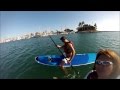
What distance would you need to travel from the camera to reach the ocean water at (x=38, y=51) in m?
4.82

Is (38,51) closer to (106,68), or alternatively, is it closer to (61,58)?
(61,58)

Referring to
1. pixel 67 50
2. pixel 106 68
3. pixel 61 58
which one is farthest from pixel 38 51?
pixel 106 68

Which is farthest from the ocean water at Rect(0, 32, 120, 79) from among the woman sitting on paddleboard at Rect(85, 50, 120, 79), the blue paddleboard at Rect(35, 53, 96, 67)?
the woman sitting on paddleboard at Rect(85, 50, 120, 79)

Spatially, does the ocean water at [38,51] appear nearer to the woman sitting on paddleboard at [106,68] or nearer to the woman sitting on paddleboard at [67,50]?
the woman sitting on paddleboard at [67,50]

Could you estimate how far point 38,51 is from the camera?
4848 millimetres

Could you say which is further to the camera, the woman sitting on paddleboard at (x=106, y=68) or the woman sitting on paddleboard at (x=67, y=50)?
the woman sitting on paddleboard at (x=67, y=50)

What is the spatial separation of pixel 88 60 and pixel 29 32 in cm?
124

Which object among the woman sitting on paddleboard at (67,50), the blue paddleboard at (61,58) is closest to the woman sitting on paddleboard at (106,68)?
the blue paddleboard at (61,58)

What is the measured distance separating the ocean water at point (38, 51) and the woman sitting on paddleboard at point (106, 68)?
0.52 meters

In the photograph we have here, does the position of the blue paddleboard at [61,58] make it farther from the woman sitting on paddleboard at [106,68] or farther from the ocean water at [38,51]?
the woman sitting on paddleboard at [106,68]

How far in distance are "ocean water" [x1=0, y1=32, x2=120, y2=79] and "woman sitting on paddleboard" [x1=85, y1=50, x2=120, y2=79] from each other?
52cm

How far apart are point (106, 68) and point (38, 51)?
135 centimetres

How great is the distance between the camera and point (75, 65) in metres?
4.94
